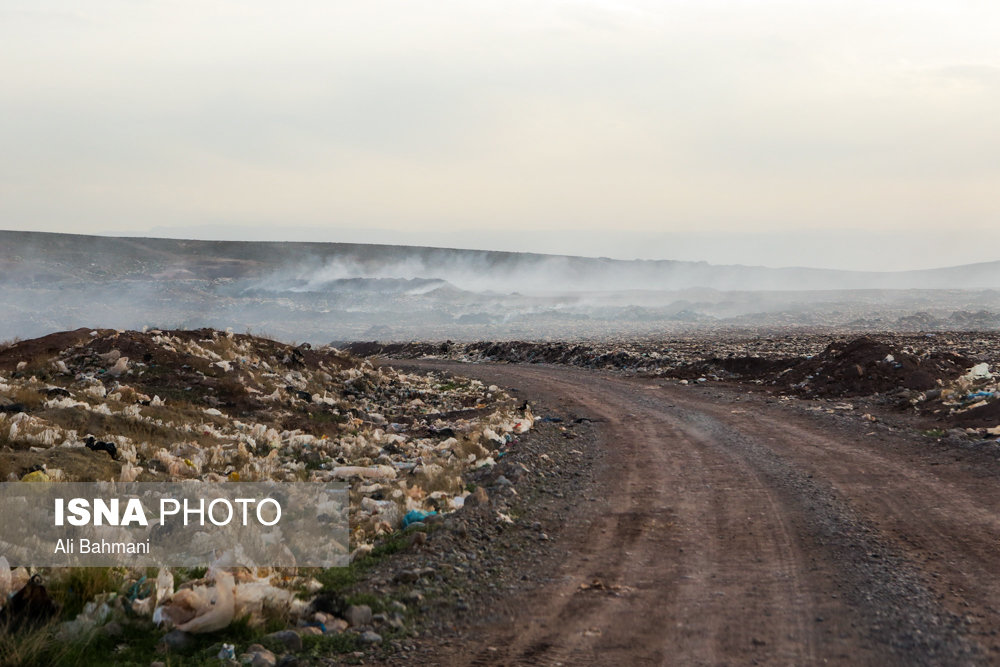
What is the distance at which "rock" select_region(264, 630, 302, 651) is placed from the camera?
5086 millimetres

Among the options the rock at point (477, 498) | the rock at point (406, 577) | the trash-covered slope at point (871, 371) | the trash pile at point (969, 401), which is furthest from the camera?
the trash-covered slope at point (871, 371)

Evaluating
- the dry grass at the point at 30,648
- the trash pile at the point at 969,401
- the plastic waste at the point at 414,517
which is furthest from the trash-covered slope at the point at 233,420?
the trash pile at the point at 969,401

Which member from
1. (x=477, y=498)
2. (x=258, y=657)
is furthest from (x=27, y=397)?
(x=258, y=657)

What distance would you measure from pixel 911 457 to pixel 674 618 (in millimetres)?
8195

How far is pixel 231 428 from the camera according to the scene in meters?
13.5

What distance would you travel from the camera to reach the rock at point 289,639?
5086 mm

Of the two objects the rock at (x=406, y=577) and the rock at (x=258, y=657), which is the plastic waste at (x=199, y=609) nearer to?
the rock at (x=258, y=657)

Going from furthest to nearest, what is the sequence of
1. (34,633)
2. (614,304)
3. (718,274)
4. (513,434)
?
(718,274) → (614,304) → (513,434) → (34,633)

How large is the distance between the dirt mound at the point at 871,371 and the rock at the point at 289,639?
1748 cm

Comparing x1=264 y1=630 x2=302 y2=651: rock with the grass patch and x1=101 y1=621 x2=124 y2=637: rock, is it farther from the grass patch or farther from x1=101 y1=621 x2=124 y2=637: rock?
the grass patch

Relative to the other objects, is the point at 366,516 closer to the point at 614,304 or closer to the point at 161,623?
the point at 161,623

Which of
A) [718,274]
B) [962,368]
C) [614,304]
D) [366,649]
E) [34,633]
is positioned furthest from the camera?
[718,274]

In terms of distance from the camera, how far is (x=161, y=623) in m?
5.18

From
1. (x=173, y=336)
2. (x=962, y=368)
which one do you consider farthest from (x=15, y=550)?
(x=962, y=368)
